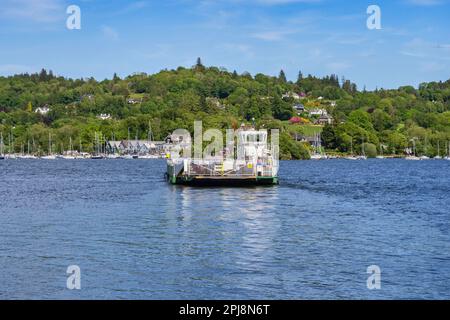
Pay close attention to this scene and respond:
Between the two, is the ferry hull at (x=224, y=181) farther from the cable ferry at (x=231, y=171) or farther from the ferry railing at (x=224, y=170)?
the ferry railing at (x=224, y=170)

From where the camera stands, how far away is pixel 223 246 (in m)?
38.8

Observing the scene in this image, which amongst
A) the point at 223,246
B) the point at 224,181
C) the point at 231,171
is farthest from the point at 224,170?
the point at 223,246

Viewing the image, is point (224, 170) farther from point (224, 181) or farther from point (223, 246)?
point (223, 246)

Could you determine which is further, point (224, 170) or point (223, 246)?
point (224, 170)

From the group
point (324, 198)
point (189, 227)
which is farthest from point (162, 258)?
point (324, 198)

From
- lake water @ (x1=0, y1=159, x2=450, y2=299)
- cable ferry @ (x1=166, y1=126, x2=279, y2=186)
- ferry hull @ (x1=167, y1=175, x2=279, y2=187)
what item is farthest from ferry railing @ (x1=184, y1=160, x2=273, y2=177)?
lake water @ (x1=0, y1=159, x2=450, y2=299)

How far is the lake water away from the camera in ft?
95.7

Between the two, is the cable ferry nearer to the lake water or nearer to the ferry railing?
the ferry railing

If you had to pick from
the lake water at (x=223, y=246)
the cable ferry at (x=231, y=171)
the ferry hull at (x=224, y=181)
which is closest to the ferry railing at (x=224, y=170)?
the cable ferry at (x=231, y=171)

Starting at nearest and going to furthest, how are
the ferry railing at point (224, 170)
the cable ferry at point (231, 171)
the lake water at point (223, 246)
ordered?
the lake water at point (223, 246) → the cable ferry at point (231, 171) → the ferry railing at point (224, 170)

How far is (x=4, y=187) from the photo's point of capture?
88062 mm

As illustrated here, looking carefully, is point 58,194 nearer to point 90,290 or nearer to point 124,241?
point 124,241

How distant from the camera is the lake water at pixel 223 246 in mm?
29156

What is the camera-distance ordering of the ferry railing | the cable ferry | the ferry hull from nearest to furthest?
the ferry hull < the cable ferry < the ferry railing
